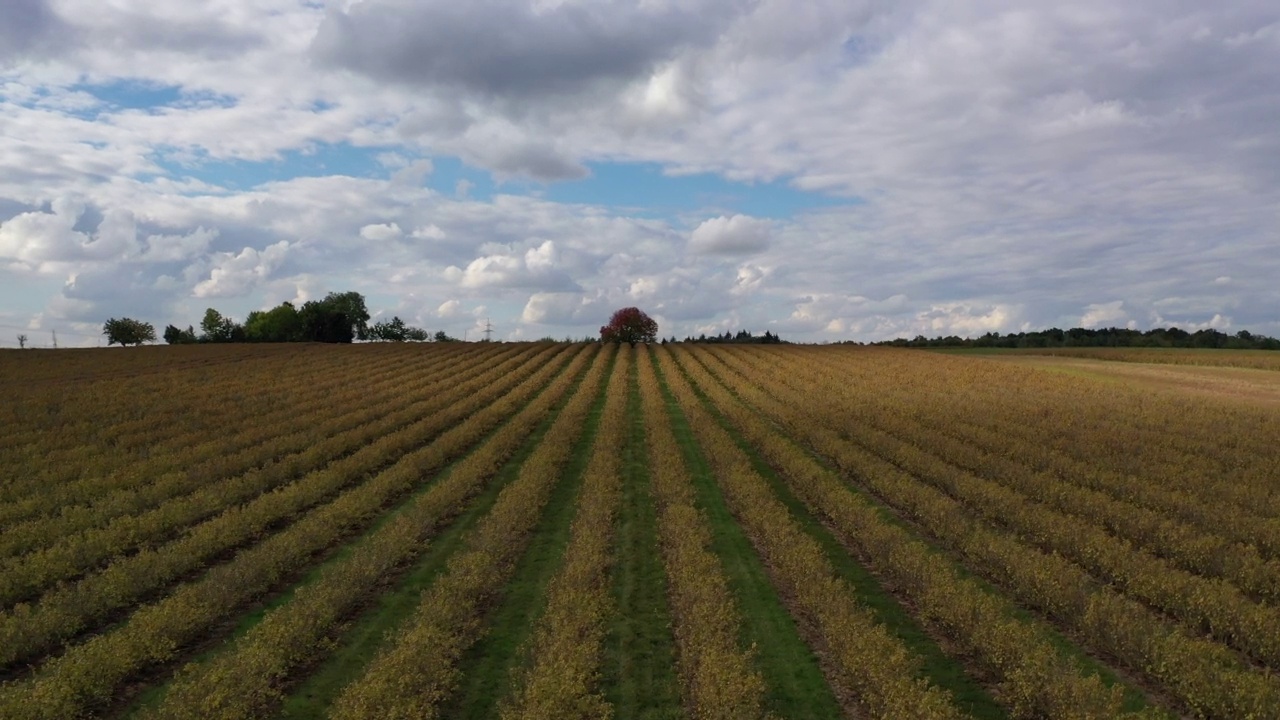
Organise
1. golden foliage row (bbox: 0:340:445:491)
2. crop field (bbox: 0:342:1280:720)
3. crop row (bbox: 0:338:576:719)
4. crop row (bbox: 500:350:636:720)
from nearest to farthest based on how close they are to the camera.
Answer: crop row (bbox: 500:350:636:720) < crop row (bbox: 0:338:576:719) < crop field (bbox: 0:342:1280:720) < golden foliage row (bbox: 0:340:445:491)

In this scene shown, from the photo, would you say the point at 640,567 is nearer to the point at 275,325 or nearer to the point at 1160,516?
the point at 1160,516

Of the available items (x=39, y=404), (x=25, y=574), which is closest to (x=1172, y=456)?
(x=25, y=574)

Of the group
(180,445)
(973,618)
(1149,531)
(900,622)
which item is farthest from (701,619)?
(180,445)

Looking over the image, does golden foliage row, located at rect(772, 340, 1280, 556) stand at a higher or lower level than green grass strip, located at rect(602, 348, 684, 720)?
higher

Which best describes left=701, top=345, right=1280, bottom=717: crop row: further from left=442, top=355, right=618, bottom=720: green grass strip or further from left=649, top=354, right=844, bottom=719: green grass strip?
left=442, top=355, right=618, bottom=720: green grass strip

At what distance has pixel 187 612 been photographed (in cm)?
994

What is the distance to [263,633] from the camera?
941 centimetres

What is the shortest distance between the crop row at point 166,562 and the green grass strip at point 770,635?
28.2 ft

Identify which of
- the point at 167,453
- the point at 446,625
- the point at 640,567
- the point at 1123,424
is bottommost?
the point at 640,567

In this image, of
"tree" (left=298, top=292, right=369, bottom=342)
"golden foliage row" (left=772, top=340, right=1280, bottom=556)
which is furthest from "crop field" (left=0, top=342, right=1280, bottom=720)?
"tree" (left=298, top=292, right=369, bottom=342)

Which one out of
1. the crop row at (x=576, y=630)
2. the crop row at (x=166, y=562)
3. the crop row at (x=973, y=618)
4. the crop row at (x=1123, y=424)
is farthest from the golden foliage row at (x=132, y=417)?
the crop row at (x=1123, y=424)

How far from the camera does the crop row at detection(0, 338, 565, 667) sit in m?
9.76

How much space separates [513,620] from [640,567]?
2801 mm

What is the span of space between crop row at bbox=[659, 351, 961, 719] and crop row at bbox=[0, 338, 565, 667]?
30.6 ft
